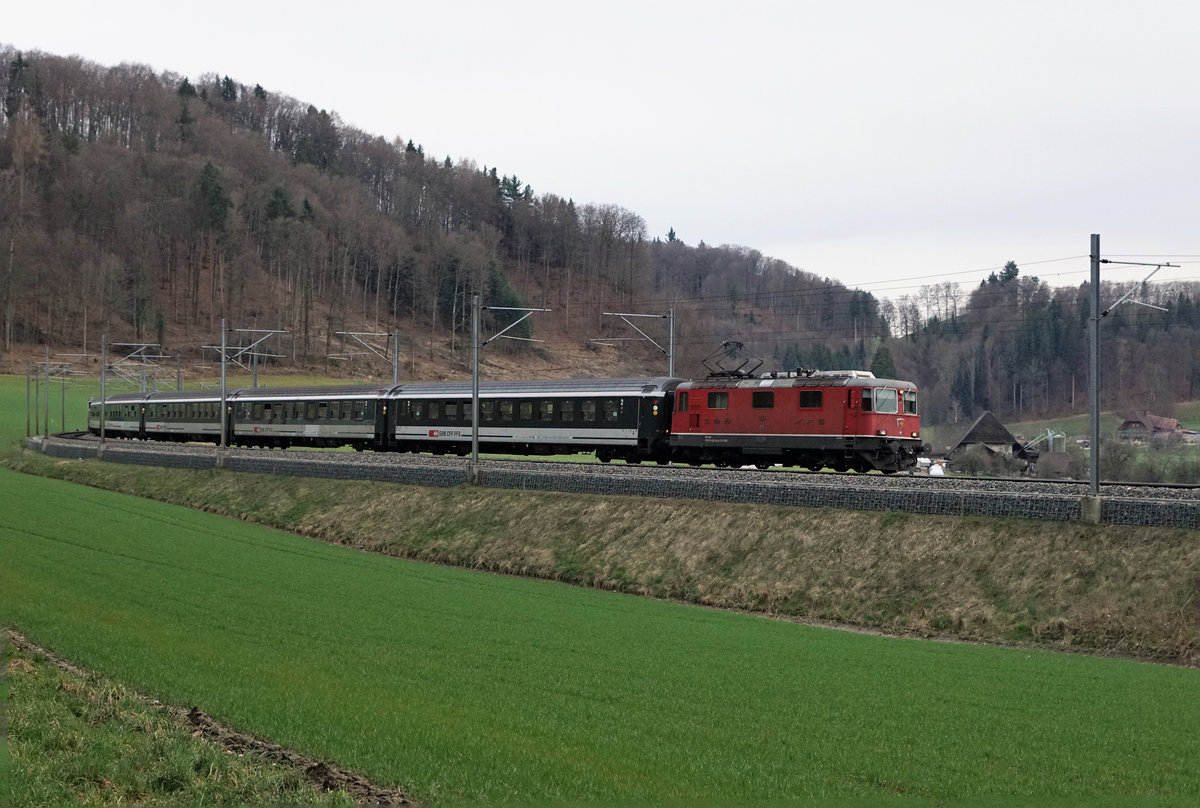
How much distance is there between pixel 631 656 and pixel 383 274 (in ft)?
423

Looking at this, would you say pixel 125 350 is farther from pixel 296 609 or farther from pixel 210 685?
pixel 210 685

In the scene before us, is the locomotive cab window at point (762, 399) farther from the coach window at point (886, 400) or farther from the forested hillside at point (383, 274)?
the forested hillside at point (383, 274)

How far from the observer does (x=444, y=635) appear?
20828 mm

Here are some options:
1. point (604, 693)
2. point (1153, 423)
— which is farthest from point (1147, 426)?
point (604, 693)

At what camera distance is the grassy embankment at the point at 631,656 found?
487 inches

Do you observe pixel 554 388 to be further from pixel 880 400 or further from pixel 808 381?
pixel 880 400

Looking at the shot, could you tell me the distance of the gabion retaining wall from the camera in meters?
24.7

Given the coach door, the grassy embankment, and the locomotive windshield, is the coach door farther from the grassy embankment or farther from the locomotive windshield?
the grassy embankment

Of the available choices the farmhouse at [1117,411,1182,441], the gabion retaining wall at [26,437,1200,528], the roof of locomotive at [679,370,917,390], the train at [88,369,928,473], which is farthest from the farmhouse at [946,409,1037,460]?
the gabion retaining wall at [26,437,1200,528]

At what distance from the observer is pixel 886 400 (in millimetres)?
37031

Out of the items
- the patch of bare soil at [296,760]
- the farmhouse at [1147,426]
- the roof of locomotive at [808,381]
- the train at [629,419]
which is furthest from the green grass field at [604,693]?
the farmhouse at [1147,426]

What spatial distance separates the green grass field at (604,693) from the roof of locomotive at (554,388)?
17382 mm

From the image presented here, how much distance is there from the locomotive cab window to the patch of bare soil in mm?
26698

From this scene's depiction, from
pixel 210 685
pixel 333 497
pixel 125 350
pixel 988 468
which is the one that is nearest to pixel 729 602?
pixel 210 685
